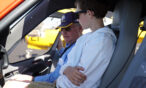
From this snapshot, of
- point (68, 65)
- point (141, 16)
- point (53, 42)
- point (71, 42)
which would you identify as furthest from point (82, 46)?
point (53, 42)

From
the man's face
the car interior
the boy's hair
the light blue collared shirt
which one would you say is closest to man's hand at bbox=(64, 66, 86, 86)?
the light blue collared shirt

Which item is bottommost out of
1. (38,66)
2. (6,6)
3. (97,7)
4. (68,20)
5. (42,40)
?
(42,40)

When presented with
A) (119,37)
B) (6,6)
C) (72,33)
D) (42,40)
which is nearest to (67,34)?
(72,33)

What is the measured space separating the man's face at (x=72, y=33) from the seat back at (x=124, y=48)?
2.76 feet

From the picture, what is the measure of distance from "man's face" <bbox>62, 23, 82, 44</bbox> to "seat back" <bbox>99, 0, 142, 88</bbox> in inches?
33.1

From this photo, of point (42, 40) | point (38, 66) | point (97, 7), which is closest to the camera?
point (97, 7)

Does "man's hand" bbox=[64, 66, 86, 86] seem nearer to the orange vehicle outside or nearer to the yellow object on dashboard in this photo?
the orange vehicle outside

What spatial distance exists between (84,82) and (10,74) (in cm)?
115

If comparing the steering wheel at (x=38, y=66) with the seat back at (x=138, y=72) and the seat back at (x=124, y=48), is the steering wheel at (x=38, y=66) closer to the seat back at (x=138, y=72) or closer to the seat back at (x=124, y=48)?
the seat back at (x=124, y=48)

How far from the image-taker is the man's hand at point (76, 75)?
1.44m

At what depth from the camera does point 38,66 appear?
2730 mm

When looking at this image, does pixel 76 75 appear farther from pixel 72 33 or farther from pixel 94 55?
pixel 72 33

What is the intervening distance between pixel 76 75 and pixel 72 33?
34.6 inches

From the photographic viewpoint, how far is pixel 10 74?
2316 millimetres
